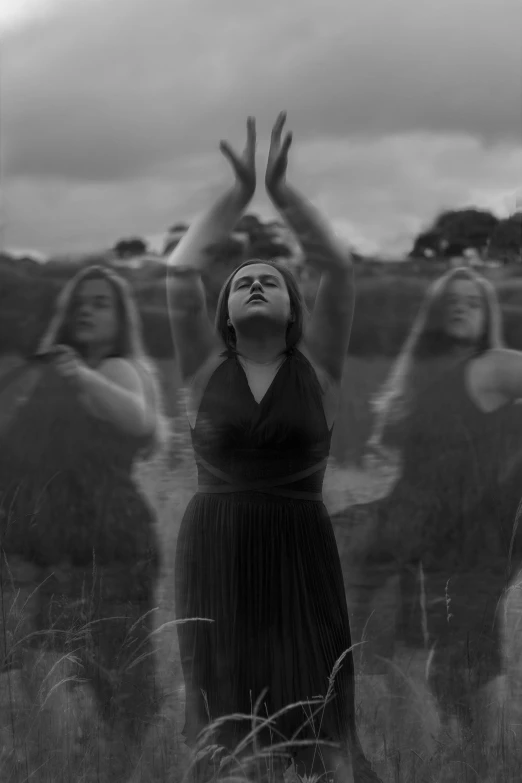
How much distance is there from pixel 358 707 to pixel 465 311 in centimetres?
121

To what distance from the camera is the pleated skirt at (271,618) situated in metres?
2.75

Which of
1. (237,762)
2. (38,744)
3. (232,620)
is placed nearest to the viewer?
(237,762)

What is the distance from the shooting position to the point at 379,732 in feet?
9.80

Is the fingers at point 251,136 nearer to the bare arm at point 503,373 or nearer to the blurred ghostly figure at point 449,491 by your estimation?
the blurred ghostly figure at point 449,491

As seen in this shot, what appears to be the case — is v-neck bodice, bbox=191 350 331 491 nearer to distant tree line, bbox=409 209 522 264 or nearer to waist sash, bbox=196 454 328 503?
waist sash, bbox=196 454 328 503

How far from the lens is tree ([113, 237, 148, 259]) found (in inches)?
125

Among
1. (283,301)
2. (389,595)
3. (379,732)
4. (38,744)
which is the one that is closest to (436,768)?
(379,732)

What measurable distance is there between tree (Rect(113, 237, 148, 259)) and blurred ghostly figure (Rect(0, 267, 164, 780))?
0.24 ft

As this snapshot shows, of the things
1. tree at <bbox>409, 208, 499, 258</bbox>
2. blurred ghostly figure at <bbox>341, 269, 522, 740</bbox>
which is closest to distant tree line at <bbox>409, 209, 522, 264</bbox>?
tree at <bbox>409, 208, 499, 258</bbox>

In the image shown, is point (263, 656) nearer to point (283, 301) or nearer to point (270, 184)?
point (283, 301)

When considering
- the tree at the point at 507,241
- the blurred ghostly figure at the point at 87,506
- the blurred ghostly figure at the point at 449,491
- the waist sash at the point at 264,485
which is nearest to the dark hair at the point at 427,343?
the blurred ghostly figure at the point at 449,491

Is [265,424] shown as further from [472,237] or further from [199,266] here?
[472,237]

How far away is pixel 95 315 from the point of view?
320 cm

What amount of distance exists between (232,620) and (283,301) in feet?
2.83
